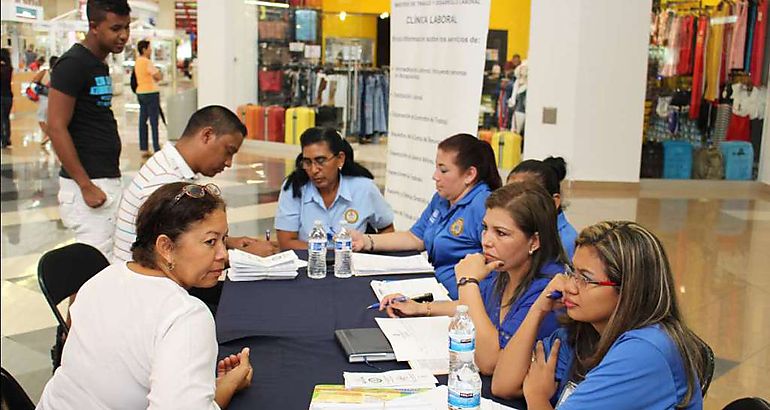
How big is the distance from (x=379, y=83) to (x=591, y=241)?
37.6 ft

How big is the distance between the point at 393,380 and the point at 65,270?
1597 mm

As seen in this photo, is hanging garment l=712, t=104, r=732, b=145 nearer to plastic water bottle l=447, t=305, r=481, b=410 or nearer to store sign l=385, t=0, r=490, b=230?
store sign l=385, t=0, r=490, b=230

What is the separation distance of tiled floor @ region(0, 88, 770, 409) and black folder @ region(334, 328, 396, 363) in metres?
1.61

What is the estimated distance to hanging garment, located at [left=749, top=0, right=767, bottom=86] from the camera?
10.0m

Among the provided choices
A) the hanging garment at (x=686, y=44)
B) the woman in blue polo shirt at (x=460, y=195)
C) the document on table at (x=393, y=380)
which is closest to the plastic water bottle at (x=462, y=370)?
the document on table at (x=393, y=380)

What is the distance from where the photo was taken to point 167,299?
70.1 inches

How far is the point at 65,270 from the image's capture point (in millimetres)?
3059

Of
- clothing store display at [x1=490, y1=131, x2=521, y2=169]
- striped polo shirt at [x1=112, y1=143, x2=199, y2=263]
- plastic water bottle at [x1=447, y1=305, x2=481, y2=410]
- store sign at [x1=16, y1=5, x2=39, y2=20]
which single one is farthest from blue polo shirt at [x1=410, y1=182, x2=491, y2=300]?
clothing store display at [x1=490, y1=131, x2=521, y2=169]

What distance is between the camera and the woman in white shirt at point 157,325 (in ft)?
5.59

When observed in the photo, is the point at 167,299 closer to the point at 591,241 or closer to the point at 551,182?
the point at 591,241

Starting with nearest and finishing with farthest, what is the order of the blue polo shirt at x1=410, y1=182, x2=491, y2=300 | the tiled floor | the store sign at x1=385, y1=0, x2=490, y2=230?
1. the blue polo shirt at x1=410, y1=182, x2=491, y2=300
2. the store sign at x1=385, y1=0, x2=490, y2=230
3. the tiled floor

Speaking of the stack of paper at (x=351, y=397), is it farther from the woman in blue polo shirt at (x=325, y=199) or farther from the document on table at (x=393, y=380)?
the woman in blue polo shirt at (x=325, y=199)

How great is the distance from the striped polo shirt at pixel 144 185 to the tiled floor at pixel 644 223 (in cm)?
94

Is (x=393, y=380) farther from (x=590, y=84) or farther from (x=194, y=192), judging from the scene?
(x=590, y=84)
